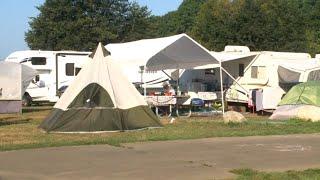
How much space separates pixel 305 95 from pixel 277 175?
491 inches

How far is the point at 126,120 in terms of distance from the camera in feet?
56.7

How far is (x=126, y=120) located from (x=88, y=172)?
24.3ft

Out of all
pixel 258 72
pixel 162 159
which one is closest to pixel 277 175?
pixel 162 159

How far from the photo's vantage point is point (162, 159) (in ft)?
37.6

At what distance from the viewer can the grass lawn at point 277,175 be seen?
9.32 m

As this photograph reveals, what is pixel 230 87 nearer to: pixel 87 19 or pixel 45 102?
pixel 45 102

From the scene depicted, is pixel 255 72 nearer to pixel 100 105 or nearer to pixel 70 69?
pixel 70 69

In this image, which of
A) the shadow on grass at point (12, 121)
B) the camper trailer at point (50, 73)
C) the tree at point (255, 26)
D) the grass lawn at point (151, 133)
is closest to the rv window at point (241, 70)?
the grass lawn at point (151, 133)

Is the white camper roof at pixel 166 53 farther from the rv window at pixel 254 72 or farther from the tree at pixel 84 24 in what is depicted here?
the tree at pixel 84 24

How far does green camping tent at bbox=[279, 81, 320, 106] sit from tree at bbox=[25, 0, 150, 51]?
32355 millimetres

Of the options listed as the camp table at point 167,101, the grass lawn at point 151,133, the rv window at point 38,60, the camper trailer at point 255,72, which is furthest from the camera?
the rv window at point 38,60

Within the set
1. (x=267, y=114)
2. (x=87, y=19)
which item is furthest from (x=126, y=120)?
(x=87, y=19)

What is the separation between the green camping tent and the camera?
69.6 feet

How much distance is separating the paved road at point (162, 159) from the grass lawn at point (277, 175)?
0.27 m
